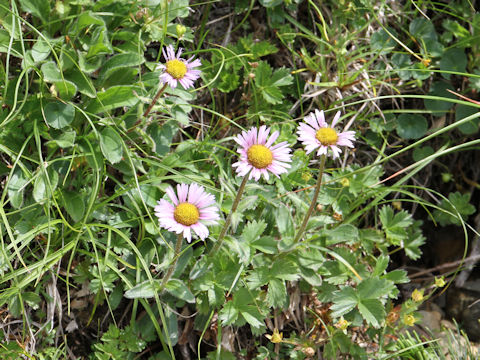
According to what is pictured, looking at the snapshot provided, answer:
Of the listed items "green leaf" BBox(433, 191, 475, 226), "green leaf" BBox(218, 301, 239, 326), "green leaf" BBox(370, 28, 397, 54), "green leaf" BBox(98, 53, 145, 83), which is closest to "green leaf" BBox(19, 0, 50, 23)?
"green leaf" BBox(98, 53, 145, 83)

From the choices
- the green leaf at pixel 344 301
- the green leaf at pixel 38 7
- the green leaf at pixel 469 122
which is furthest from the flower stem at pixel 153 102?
the green leaf at pixel 469 122

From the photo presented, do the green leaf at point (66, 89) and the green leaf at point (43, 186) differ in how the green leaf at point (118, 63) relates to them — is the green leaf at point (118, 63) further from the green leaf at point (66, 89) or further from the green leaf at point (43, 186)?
the green leaf at point (43, 186)

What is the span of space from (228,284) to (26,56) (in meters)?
1.03

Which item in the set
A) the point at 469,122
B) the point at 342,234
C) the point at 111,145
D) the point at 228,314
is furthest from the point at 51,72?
the point at 469,122

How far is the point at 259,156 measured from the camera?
61.6 inches

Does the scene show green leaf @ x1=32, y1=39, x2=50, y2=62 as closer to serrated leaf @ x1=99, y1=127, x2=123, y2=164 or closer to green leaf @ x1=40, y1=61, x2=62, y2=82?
green leaf @ x1=40, y1=61, x2=62, y2=82

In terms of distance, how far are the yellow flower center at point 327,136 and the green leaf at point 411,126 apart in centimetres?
90

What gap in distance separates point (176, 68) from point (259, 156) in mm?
490

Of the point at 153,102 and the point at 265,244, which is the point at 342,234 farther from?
the point at 153,102

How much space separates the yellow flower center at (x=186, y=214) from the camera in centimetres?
157

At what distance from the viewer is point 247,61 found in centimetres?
229

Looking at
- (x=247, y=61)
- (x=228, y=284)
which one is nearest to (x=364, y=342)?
(x=228, y=284)

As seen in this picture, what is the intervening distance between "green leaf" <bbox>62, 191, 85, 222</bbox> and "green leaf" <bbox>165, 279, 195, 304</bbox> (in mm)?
398

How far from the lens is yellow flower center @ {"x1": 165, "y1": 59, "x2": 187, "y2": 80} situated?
5.98 ft
